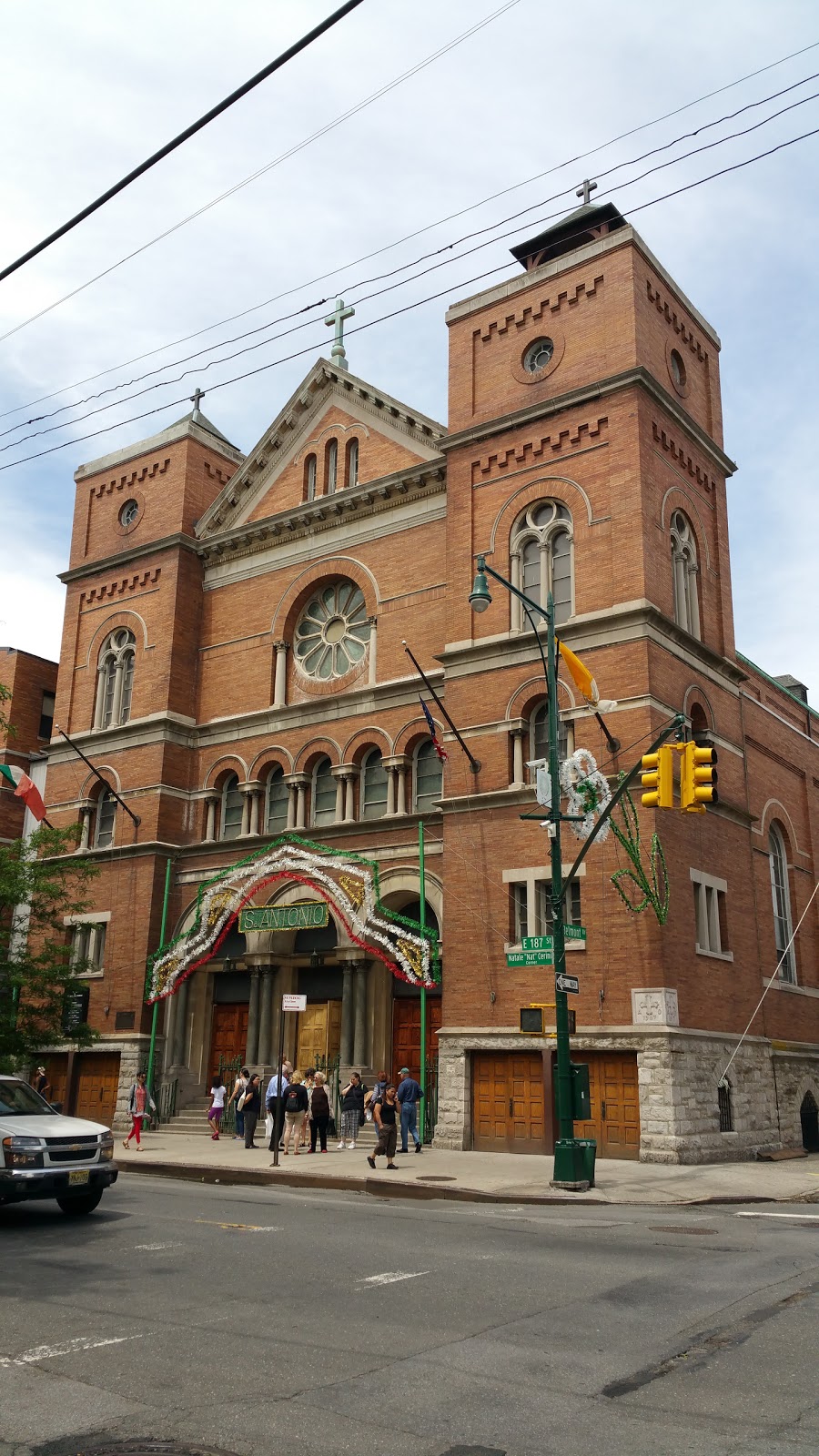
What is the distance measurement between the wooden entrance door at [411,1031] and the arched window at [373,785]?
4750 millimetres

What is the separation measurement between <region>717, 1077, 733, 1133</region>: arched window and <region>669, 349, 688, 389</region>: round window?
1689cm

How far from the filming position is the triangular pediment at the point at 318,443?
110 ft

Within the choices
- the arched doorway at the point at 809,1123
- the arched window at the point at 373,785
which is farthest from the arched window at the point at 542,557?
the arched doorway at the point at 809,1123

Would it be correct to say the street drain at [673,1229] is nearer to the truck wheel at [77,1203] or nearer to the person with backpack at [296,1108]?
the truck wheel at [77,1203]

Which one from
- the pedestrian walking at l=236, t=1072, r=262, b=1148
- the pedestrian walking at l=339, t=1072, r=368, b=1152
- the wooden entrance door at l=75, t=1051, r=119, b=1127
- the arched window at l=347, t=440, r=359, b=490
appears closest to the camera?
the pedestrian walking at l=339, t=1072, r=368, b=1152

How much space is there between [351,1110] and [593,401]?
16.8 metres

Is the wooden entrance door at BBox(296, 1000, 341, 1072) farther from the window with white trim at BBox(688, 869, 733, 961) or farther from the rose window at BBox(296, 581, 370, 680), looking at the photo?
the window with white trim at BBox(688, 869, 733, 961)

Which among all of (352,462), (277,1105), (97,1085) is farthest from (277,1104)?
(352,462)

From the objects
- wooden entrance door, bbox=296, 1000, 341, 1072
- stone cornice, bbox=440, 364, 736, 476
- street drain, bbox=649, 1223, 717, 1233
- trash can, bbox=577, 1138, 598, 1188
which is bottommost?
street drain, bbox=649, 1223, 717, 1233

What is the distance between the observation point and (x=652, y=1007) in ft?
76.6

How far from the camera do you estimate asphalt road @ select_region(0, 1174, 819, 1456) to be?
620 centimetres

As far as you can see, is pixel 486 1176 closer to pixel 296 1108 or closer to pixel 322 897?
pixel 296 1108

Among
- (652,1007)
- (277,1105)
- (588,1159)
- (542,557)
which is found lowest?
(588,1159)

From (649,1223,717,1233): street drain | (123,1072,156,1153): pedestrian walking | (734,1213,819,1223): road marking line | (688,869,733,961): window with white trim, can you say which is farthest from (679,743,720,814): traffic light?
(123,1072,156,1153): pedestrian walking
